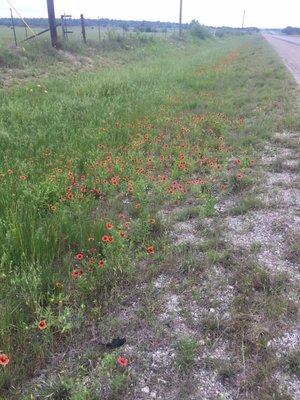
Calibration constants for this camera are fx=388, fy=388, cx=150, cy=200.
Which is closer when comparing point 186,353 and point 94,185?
point 186,353

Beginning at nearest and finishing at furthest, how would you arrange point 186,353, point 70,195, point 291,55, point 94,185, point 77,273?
point 186,353
point 77,273
point 70,195
point 94,185
point 291,55

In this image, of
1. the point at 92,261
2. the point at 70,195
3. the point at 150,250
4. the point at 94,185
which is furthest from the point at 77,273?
the point at 94,185

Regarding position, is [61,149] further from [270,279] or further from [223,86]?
[223,86]

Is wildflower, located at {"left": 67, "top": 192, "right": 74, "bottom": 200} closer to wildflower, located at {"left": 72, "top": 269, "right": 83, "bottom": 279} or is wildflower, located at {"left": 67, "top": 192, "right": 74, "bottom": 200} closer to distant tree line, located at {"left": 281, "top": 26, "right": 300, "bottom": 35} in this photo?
wildflower, located at {"left": 72, "top": 269, "right": 83, "bottom": 279}

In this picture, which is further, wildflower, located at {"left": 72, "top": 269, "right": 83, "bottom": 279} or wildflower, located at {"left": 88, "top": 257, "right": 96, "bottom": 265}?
wildflower, located at {"left": 88, "top": 257, "right": 96, "bottom": 265}

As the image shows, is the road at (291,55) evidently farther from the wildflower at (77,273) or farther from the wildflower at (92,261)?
the wildflower at (77,273)

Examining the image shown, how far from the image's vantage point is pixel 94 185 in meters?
5.38

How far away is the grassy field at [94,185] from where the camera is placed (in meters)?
3.07

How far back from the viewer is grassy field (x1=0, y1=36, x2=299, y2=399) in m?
3.07

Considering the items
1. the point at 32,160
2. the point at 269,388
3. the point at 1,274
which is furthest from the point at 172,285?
the point at 32,160

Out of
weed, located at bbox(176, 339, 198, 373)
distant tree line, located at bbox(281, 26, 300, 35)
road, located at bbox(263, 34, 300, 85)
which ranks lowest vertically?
distant tree line, located at bbox(281, 26, 300, 35)

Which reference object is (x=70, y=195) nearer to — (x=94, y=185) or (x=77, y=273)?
(x=94, y=185)

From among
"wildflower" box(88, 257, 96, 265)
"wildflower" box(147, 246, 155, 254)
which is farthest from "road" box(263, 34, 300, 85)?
"wildflower" box(88, 257, 96, 265)

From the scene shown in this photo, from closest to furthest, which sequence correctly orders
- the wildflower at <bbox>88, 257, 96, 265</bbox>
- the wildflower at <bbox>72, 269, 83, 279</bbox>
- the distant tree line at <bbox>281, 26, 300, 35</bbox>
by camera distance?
the wildflower at <bbox>72, 269, 83, 279</bbox> < the wildflower at <bbox>88, 257, 96, 265</bbox> < the distant tree line at <bbox>281, 26, 300, 35</bbox>
